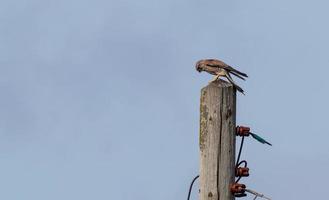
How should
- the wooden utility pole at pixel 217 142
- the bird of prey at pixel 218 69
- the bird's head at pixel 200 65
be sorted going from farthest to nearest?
the bird's head at pixel 200 65
the bird of prey at pixel 218 69
the wooden utility pole at pixel 217 142

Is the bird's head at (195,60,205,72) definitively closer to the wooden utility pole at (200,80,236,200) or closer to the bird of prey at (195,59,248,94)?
the bird of prey at (195,59,248,94)

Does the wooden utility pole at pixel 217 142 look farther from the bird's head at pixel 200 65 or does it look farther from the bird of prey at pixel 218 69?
the bird's head at pixel 200 65

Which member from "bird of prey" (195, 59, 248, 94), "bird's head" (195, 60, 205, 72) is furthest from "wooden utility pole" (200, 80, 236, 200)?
"bird's head" (195, 60, 205, 72)

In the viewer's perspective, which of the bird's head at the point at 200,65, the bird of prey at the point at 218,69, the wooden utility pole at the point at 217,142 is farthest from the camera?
the bird's head at the point at 200,65

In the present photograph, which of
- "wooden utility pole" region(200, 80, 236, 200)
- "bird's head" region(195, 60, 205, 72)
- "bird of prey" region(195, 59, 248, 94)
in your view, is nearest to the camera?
"wooden utility pole" region(200, 80, 236, 200)

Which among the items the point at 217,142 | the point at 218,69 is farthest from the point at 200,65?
the point at 217,142

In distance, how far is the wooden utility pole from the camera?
624 cm

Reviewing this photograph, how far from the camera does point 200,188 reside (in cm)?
633

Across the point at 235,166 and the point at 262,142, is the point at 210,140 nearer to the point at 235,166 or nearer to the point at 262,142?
the point at 235,166

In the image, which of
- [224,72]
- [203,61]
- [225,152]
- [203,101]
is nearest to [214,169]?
[225,152]

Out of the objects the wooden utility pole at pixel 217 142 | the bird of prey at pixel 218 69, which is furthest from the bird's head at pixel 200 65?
the wooden utility pole at pixel 217 142

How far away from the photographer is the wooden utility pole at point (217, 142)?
6.24 metres

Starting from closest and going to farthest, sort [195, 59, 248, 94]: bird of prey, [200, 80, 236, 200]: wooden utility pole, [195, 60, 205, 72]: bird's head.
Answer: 1. [200, 80, 236, 200]: wooden utility pole
2. [195, 59, 248, 94]: bird of prey
3. [195, 60, 205, 72]: bird's head

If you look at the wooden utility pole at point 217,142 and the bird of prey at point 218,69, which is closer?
the wooden utility pole at point 217,142
